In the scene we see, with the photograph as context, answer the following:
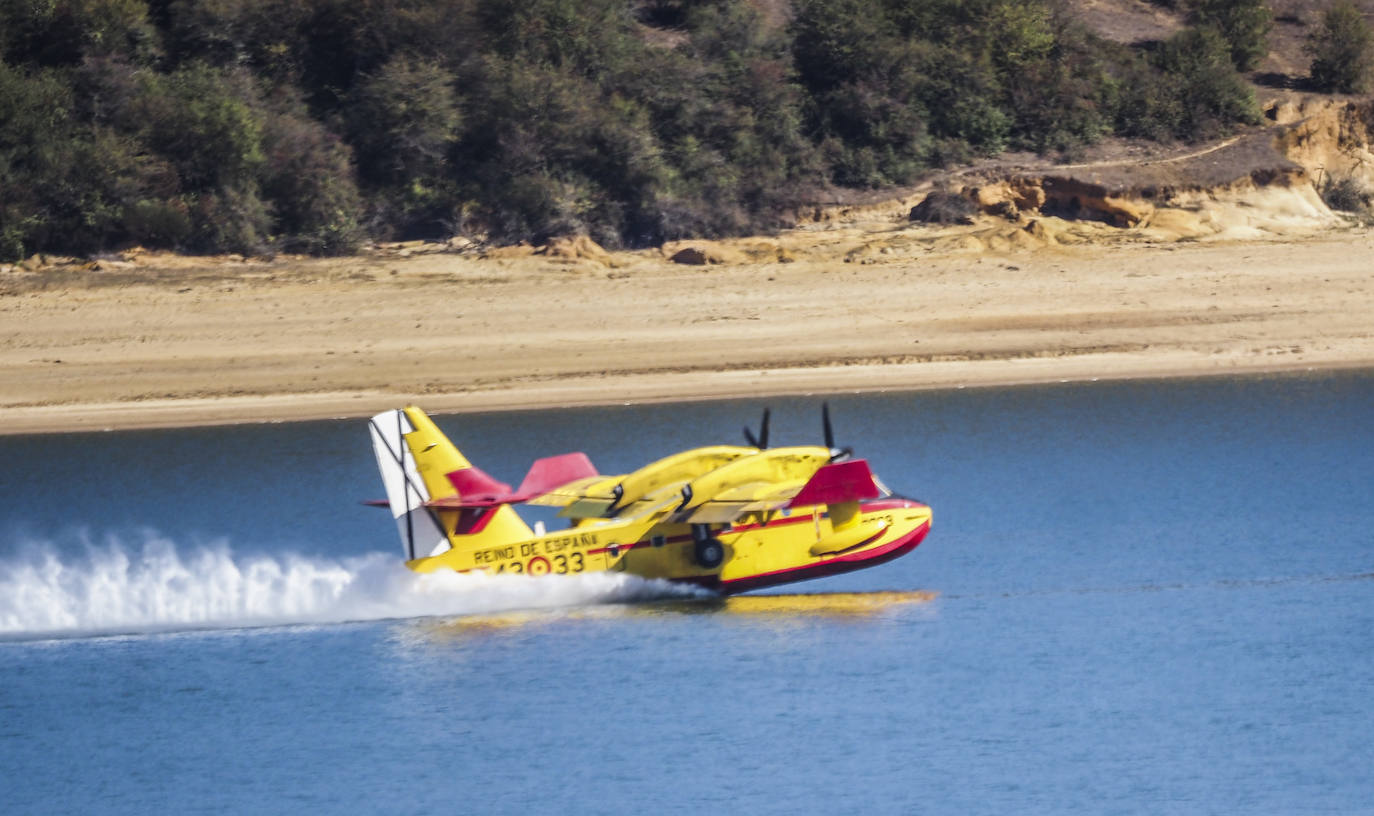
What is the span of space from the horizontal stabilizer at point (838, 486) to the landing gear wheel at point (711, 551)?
1554mm

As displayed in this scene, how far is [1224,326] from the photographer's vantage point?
37.8 metres

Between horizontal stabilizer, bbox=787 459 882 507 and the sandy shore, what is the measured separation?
13.1m

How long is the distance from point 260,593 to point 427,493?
11.1 ft

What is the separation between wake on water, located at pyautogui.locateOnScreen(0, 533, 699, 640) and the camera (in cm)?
2395

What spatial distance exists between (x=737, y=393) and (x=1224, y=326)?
1119cm

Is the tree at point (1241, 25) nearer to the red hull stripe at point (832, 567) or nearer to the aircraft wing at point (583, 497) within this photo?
the red hull stripe at point (832, 567)

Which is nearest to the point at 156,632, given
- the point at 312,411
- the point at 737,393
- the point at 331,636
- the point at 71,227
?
the point at 331,636

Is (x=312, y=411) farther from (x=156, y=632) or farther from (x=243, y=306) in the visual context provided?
(x=156, y=632)

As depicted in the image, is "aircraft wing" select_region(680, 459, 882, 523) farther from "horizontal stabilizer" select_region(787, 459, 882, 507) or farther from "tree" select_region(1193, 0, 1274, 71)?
"tree" select_region(1193, 0, 1274, 71)

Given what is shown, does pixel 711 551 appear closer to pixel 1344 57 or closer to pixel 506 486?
pixel 506 486

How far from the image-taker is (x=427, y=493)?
23812mm

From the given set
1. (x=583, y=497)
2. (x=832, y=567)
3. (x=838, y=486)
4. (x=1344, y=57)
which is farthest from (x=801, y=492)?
(x=1344, y=57)

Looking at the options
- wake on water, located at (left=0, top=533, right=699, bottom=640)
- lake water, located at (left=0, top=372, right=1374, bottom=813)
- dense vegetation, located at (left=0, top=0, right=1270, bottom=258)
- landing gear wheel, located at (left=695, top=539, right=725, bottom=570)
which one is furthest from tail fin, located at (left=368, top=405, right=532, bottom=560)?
dense vegetation, located at (left=0, top=0, right=1270, bottom=258)

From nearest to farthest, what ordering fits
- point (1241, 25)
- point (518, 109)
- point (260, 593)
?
point (260, 593), point (518, 109), point (1241, 25)
